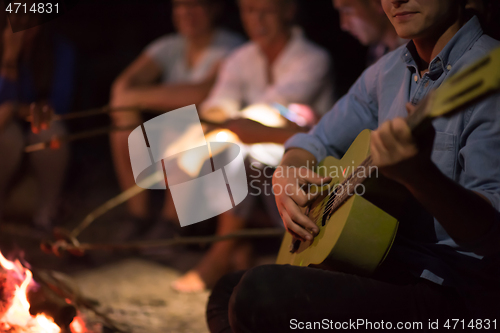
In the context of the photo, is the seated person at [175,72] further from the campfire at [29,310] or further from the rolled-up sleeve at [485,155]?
the rolled-up sleeve at [485,155]

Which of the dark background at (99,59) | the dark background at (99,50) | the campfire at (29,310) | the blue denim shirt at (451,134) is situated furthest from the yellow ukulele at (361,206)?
the dark background at (99,50)

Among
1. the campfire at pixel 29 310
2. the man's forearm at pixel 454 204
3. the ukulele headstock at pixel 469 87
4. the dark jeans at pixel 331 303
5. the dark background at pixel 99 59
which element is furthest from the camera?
the dark background at pixel 99 59

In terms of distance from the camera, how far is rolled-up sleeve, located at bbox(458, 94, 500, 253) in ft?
2.36

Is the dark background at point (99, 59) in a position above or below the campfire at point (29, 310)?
below

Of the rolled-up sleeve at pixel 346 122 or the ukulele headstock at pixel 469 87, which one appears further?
the rolled-up sleeve at pixel 346 122

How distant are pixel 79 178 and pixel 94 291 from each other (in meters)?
1.90

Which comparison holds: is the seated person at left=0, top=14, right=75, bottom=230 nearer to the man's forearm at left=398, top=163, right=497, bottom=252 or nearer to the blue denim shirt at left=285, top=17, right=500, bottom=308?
the blue denim shirt at left=285, top=17, right=500, bottom=308

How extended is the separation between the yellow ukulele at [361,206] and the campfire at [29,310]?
665 mm

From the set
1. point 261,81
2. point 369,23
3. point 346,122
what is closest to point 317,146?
point 346,122

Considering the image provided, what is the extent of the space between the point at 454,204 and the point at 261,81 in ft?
5.22

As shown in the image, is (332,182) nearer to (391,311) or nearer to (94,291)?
(391,311)

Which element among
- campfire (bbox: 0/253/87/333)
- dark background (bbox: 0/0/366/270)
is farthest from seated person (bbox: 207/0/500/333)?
dark background (bbox: 0/0/366/270)

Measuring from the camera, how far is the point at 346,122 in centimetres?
110

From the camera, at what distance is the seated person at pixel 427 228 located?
2.23 ft
